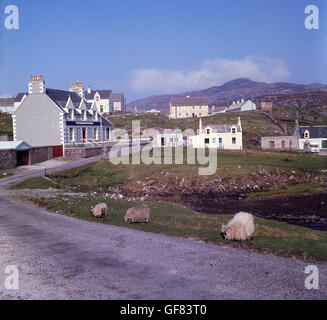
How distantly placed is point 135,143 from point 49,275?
188ft

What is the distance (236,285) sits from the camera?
31.2ft

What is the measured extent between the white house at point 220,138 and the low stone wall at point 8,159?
121ft

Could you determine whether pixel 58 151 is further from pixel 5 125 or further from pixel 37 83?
pixel 5 125

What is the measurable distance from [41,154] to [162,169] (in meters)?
17.3

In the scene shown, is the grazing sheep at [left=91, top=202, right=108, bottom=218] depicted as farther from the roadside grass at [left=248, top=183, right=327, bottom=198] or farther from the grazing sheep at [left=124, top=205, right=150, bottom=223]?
the roadside grass at [left=248, top=183, right=327, bottom=198]

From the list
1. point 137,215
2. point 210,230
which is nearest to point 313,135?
point 210,230

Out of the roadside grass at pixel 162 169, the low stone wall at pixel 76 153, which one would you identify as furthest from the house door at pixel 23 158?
the low stone wall at pixel 76 153

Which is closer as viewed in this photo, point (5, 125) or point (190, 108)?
point (5, 125)

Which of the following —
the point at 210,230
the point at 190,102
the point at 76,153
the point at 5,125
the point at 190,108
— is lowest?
the point at 210,230

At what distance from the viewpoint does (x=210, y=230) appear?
1733 centimetres

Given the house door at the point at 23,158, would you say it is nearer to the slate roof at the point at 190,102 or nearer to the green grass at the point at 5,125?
the green grass at the point at 5,125

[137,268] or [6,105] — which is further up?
[6,105]

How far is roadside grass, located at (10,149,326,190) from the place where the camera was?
132 ft
